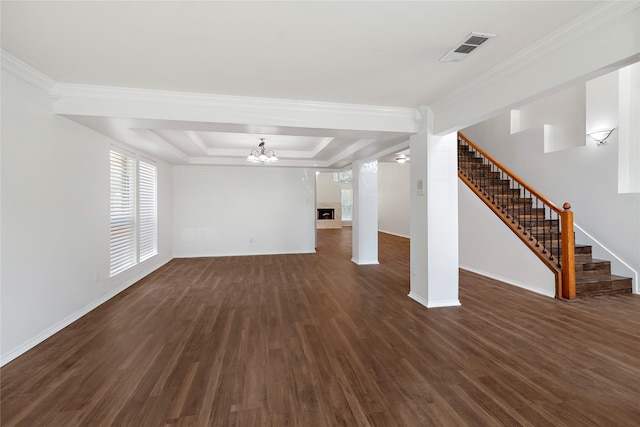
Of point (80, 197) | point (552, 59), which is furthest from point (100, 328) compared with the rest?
point (552, 59)

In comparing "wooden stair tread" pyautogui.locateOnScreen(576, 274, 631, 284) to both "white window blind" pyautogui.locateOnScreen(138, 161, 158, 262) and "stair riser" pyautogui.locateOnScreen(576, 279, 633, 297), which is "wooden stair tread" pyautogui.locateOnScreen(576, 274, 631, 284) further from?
"white window blind" pyautogui.locateOnScreen(138, 161, 158, 262)

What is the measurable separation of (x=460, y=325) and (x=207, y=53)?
3674 millimetres

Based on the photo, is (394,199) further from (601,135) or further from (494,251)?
(601,135)

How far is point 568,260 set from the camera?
405 cm

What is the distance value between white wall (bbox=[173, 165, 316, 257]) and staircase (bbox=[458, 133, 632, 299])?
4.22 m

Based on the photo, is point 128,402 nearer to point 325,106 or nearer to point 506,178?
point 325,106

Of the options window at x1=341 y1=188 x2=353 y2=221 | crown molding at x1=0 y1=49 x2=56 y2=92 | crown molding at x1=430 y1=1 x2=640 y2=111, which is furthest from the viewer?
window at x1=341 y1=188 x2=353 y2=221

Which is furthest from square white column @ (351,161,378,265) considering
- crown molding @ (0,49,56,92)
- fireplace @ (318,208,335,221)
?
fireplace @ (318,208,335,221)

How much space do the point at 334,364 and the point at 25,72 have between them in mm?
3782

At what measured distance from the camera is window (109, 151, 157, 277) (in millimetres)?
4496

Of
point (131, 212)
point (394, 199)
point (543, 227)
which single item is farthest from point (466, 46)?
point (394, 199)

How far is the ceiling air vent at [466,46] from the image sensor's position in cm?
216

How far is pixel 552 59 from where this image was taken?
7.40ft

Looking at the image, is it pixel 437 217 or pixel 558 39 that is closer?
pixel 558 39
